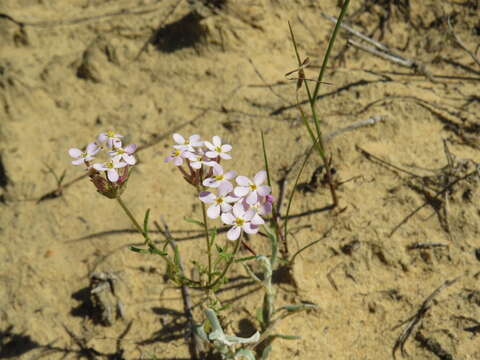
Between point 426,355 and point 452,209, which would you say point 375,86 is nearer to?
point 452,209

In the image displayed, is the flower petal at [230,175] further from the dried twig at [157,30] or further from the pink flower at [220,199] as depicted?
the dried twig at [157,30]

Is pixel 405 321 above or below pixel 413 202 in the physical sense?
below

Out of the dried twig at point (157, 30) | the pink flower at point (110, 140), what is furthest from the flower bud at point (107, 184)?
the dried twig at point (157, 30)

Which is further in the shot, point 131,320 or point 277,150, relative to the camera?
point 277,150

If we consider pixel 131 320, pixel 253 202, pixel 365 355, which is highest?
pixel 253 202

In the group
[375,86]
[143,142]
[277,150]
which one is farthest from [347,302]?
[143,142]

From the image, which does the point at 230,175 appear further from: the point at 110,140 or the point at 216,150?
the point at 110,140
